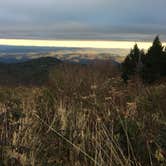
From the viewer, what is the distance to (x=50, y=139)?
5992 millimetres

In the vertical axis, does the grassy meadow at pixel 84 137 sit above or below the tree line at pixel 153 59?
above

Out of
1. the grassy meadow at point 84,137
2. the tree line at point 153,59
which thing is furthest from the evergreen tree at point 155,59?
the grassy meadow at point 84,137

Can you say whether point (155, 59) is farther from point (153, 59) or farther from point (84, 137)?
point (84, 137)

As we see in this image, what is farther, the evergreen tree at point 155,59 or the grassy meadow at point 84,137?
the evergreen tree at point 155,59

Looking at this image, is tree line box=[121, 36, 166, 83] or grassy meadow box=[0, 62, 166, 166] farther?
tree line box=[121, 36, 166, 83]

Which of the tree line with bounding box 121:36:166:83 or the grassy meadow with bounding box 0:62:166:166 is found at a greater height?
the grassy meadow with bounding box 0:62:166:166

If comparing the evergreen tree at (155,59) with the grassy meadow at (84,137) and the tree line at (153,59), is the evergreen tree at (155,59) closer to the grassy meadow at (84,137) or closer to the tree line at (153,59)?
the tree line at (153,59)

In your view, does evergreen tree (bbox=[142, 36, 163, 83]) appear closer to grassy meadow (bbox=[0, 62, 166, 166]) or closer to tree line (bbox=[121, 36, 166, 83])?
tree line (bbox=[121, 36, 166, 83])

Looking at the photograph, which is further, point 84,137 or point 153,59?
point 153,59

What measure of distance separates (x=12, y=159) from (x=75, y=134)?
0.93 meters

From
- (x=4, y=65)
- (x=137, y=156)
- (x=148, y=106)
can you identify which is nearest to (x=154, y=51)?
(x=148, y=106)

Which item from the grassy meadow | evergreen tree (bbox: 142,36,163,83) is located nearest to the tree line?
evergreen tree (bbox: 142,36,163,83)

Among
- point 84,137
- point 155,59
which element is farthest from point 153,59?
point 84,137

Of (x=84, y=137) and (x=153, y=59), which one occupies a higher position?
(x=84, y=137)
